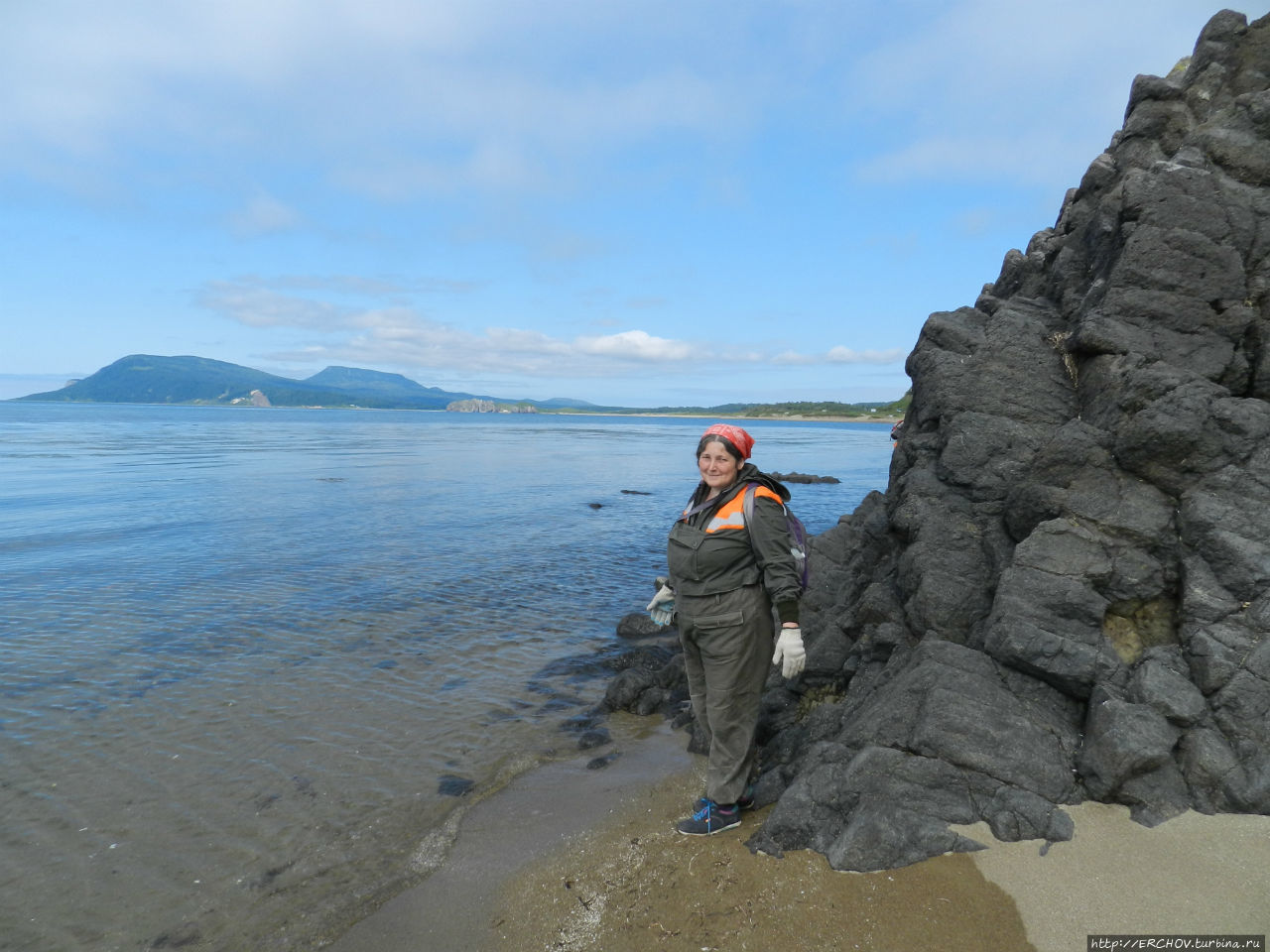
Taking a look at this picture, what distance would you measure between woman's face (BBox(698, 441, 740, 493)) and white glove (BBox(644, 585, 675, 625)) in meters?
1.30

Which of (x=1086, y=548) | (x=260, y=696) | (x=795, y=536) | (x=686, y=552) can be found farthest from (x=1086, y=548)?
(x=260, y=696)

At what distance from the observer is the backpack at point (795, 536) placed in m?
6.00

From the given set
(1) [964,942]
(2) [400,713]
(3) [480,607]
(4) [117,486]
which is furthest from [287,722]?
(4) [117,486]

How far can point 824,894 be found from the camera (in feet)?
16.9

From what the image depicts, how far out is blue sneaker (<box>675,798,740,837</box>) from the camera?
6.47 meters

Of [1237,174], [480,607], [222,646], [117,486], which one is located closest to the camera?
[1237,174]

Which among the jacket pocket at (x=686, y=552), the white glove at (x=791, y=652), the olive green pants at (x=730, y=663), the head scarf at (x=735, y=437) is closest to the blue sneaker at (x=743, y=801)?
the olive green pants at (x=730, y=663)

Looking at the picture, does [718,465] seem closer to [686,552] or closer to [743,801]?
[686,552]

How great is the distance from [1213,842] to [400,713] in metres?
9.34

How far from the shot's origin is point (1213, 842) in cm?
497

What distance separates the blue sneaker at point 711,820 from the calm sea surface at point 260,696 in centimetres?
262

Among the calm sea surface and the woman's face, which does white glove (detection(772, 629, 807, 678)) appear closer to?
the woman's face

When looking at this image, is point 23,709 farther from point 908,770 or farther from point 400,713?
point 908,770

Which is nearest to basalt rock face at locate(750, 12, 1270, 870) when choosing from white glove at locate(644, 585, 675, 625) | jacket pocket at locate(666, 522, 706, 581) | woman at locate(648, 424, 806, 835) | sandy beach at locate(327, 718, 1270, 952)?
sandy beach at locate(327, 718, 1270, 952)
